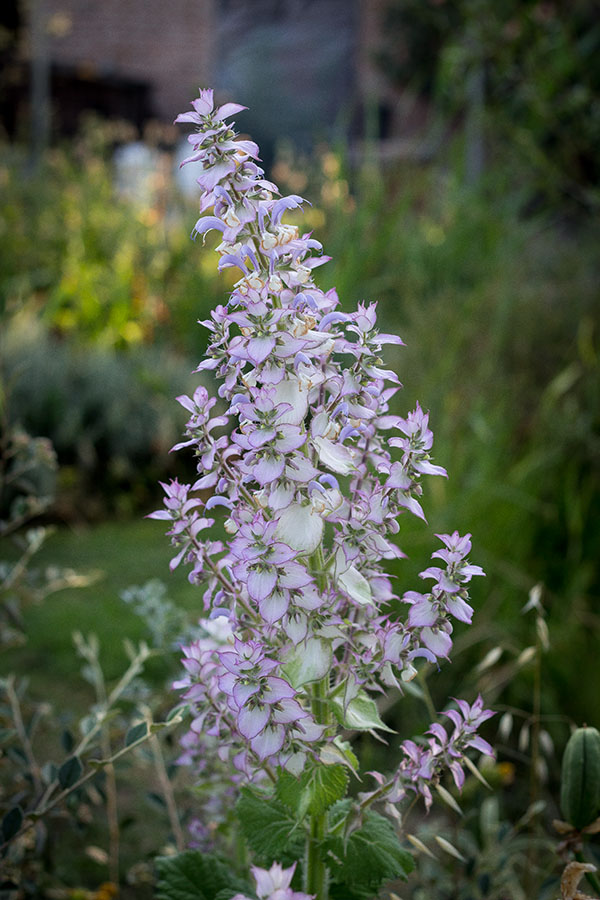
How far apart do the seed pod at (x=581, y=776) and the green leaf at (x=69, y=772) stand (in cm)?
55

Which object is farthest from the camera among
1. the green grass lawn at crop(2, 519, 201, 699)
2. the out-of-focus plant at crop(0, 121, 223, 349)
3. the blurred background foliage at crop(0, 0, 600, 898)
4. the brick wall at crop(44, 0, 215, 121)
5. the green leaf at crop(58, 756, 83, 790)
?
the brick wall at crop(44, 0, 215, 121)

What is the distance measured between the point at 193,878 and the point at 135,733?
0.57ft

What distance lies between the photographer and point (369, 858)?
0.87 metres

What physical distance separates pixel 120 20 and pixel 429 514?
12.8 m

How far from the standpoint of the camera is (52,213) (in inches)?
230

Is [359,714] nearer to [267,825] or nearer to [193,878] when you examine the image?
[267,825]

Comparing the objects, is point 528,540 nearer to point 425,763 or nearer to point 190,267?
point 425,763

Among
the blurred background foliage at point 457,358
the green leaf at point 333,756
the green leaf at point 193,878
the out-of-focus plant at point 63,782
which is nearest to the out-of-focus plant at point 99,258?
the blurred background foliage at point 457,358

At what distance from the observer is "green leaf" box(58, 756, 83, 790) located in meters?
0.98

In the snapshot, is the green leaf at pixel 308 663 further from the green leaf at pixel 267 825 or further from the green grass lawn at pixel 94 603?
the green grass lawn at pixel 94 603

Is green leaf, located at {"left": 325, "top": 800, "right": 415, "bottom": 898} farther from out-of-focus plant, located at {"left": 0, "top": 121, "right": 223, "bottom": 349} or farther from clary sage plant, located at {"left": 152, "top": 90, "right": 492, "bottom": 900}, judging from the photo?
out-of-focus plant, located at {"left": 0, "top": 121, "right": 223, "bottom": 349}

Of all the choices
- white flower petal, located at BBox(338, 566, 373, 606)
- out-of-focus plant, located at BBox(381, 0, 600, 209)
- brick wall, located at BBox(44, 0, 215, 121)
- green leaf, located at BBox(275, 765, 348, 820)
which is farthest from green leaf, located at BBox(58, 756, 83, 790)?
brick wall, located at BBox(44, 0, 215, 121)

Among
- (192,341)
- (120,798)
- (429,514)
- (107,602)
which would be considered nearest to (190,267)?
(192,341)

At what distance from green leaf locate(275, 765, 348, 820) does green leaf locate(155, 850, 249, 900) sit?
0.62 feet
